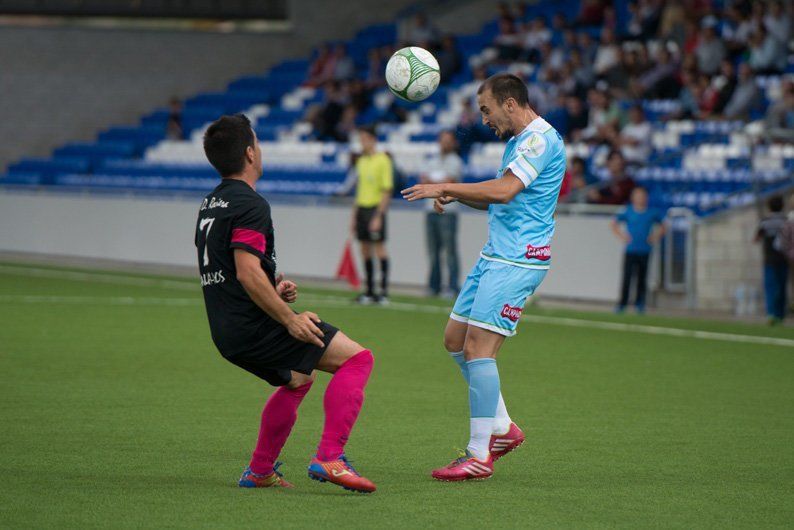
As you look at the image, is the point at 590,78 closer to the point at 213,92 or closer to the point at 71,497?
the point at 213,92

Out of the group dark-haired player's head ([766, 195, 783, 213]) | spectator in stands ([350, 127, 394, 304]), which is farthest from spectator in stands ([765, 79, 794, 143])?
spectator in stands ([350, 127, 394, 304])

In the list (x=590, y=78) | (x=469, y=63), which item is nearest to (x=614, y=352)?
(x=590, y=78)

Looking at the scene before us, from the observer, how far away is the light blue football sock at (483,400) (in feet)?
24.0

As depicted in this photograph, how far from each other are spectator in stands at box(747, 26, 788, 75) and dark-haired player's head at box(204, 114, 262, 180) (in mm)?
16504

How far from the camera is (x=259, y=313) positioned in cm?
650

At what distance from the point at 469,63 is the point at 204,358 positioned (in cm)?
1702

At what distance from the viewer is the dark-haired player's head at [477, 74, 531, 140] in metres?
7.39

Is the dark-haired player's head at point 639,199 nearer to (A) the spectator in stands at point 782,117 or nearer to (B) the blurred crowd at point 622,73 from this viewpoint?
(B) the blurred crowd at point 622,73

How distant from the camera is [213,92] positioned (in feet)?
109

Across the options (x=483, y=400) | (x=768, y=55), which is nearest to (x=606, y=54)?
(x=768, y=55)

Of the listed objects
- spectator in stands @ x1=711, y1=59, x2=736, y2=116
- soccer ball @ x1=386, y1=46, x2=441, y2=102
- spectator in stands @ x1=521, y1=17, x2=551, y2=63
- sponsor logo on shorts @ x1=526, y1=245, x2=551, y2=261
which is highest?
spectator in stands @ x1=521, y1=17, x2=551, y2=63

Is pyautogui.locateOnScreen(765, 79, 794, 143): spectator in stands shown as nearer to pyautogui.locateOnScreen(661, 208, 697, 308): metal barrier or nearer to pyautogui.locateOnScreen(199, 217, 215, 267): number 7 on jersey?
pyautogui.locateOnScreen(661, 208, 697, 308): metal barrier

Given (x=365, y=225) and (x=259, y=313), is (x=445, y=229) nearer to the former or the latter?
(x=365, y=225)

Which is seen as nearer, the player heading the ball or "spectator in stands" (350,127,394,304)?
the player heading the ball
